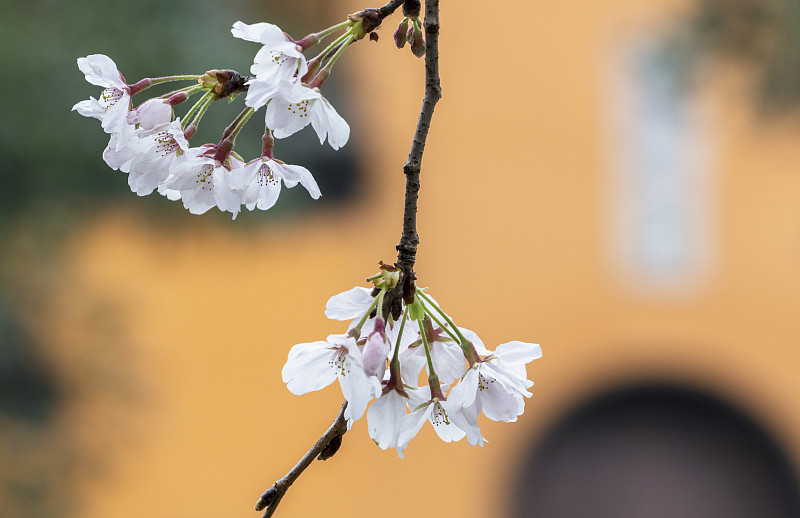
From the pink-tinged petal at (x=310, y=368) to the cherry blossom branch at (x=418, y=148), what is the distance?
82 millimetres

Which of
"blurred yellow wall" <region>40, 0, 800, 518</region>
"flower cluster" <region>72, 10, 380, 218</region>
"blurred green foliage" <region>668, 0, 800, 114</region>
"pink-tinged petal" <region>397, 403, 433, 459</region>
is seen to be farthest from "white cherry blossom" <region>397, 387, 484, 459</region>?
"blurred yellow wall" <region>40, 0, 800, 518</region>

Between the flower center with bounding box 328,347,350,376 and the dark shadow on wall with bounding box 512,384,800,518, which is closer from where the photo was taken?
the flower center with bounding box 328,347,350,376

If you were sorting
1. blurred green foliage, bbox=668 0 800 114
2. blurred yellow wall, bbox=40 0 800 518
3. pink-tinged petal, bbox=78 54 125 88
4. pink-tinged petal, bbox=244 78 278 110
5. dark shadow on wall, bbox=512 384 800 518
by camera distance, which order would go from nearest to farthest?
1. pink-tinged petal, bbox=244 78 278 110
2. pink-tinged petal, bbox=78 54 125 88
3. blurred green foliage, bbox=668 0 800 114
4. blurred yellow wall, bbox=40 0 800 518
5. dark shadow on wall, bbox=512 384 800 518

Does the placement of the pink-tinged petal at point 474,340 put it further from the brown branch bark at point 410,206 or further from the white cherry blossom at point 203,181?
the white cherry blossom at point 203,181

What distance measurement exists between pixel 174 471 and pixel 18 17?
8.94 ft

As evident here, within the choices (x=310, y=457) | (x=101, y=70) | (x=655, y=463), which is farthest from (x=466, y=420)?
(x=655, y=463)

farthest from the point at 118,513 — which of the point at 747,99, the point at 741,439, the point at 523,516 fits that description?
the point at 747,99

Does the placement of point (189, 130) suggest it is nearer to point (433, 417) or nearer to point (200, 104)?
point (200, 104)

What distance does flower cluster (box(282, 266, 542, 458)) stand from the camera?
62cm

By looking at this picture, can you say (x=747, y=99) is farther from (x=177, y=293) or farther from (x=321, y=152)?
(x=177, y=293)

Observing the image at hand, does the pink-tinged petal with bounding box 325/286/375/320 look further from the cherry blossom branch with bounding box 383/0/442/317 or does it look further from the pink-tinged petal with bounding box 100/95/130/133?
the pink-tinged petal with bounding box 100/95/130/133

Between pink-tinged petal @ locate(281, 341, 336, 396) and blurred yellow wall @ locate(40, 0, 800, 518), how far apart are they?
4101mm

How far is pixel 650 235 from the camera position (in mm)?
4949

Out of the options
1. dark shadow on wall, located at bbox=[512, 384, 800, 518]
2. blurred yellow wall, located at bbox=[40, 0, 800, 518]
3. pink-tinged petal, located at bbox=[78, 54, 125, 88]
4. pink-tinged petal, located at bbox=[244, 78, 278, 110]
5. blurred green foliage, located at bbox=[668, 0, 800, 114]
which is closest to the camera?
pink-tinged petal, located at bbox=[244, 78, 278, 110]
